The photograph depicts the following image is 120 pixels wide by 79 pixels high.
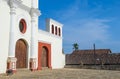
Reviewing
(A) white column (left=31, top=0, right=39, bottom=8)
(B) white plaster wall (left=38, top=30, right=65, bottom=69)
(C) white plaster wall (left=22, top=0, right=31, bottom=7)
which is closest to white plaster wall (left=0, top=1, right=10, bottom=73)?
(C) white plaster wall (left=22, top=0, right=31, bottom=7)

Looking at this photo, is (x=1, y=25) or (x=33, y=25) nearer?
(x=1, y=25)

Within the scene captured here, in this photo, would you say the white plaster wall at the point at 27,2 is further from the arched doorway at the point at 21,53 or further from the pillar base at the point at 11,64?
the pillar base at the point at 11,64

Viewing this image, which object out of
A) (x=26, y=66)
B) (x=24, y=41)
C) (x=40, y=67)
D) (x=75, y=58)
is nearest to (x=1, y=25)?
(x=24, y=41)

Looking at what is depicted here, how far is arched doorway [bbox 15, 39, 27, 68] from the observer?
20.5 metres

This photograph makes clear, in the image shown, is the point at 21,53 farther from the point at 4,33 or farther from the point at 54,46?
the point at 54,46

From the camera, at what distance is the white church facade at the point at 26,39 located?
18.3m

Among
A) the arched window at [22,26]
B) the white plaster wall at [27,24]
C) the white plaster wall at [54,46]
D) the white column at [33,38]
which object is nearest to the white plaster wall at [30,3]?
the white plaster wall at [27,24]

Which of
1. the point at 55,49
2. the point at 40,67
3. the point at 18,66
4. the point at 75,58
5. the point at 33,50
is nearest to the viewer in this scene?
the point at 18,66

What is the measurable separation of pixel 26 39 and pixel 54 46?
7.42 meters

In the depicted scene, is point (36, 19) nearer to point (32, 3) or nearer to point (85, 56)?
point (32, 3)

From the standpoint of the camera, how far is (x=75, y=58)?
40000 millimetres

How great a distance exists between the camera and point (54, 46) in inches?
1129

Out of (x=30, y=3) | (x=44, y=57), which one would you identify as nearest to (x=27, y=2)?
(x=30, y=3)

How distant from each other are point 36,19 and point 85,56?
61.7ft
